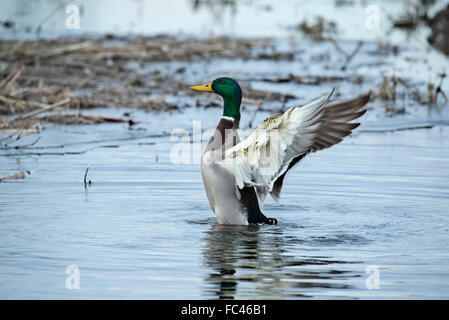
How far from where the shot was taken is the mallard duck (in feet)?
20.5

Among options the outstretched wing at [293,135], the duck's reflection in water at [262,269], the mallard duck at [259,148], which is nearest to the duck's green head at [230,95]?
the mallard duck at [259,148]

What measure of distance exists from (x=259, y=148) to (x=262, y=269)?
3.55 feet

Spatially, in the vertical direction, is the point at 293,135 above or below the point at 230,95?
below

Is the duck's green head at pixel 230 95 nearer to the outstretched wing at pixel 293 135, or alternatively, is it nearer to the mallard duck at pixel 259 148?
the mallard duck at pixel 259 148

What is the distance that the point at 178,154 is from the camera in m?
10.1

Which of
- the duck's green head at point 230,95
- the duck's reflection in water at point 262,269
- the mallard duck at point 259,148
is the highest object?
the duck's green head at point 230,95

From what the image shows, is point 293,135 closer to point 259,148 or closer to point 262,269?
point 259,148

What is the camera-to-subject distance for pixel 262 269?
5668 millimetres

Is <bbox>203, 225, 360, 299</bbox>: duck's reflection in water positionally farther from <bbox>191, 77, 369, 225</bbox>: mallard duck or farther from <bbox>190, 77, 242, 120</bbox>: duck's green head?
<bbox>190, 77, 242, 120</bbox>: duck's green head

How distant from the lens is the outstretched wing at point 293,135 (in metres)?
6.23

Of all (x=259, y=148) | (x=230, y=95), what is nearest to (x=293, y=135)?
(x=259, y=148)
